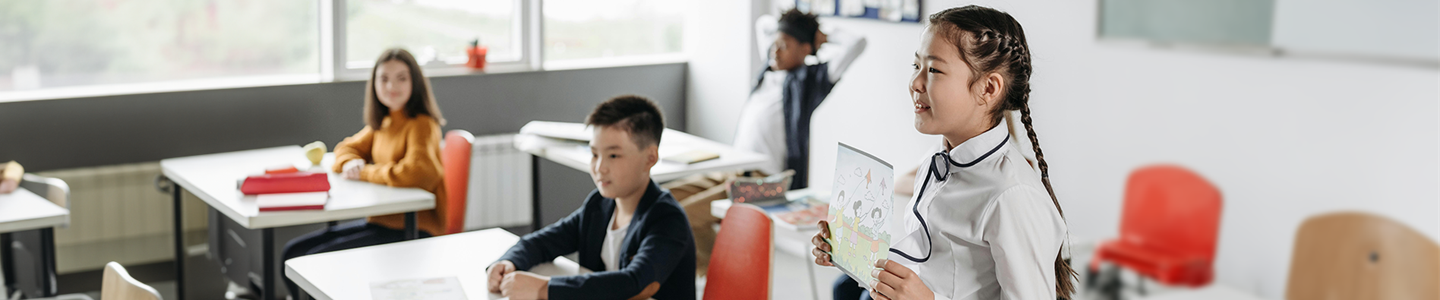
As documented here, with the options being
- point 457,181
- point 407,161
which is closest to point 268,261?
point 407,161

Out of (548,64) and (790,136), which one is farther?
(548,64)

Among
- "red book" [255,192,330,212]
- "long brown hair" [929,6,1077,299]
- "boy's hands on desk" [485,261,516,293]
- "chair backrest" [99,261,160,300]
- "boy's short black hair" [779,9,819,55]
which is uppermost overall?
"boy's short black hair" [779,9,819,55]

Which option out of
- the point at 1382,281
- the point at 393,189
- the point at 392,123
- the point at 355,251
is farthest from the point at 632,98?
the point at 1382,281

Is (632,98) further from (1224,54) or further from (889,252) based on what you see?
(1224,54)

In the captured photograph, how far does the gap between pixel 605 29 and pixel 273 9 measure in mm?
1518

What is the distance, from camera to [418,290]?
2145 mm

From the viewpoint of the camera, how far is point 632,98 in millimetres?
2480

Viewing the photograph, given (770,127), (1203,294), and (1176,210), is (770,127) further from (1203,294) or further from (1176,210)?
(1203,294)

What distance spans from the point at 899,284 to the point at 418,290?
1.18m

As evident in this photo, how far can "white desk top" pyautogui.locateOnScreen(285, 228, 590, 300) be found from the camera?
221 centimetres

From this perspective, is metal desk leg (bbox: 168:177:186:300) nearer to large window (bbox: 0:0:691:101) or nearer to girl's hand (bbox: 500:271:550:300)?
large window (bbox: 0:0:691:101)

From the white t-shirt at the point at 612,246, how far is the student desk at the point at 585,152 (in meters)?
1.06

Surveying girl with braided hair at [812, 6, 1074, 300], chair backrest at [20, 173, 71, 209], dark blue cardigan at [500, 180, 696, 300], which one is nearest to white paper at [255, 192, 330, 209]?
chair backrest at [20, 173, 71, 209]

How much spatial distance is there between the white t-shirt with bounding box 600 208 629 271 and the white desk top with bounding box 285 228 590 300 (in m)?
0.07
